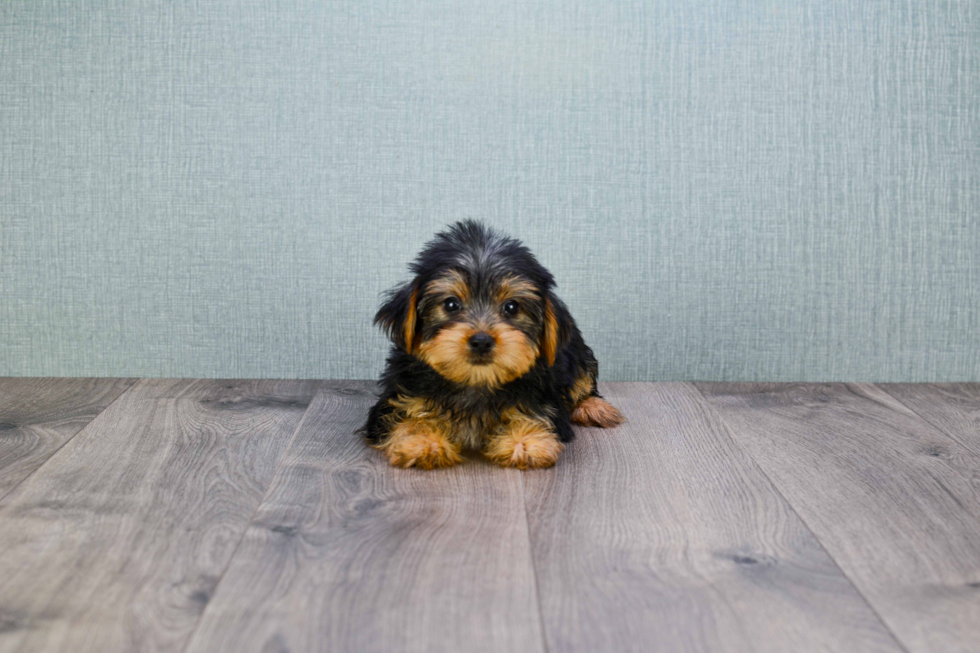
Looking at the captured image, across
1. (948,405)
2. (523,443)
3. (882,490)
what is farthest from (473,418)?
(948,405)

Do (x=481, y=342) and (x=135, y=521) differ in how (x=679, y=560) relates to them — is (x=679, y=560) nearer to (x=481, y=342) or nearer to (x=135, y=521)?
(x=481, y=342)

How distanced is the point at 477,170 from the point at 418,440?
122cm

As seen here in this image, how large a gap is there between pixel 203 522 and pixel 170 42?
186cm

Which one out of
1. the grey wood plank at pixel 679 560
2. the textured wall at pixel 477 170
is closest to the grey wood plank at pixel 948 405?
the textured wall at pixel 477 170

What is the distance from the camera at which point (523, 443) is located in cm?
222

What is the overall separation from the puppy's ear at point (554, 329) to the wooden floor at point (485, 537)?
305mm

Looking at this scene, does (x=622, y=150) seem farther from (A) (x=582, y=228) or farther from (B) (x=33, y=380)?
(B) (x=33, y=380)

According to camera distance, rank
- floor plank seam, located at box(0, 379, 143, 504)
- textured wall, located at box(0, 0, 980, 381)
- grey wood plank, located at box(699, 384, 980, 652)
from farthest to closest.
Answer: textured wall, located at box(0, 0, 980, 381) < floor plank seam, located at box(0, 379, 143, 504) < grey wood plank, located at box(699, 384, 980, 652)

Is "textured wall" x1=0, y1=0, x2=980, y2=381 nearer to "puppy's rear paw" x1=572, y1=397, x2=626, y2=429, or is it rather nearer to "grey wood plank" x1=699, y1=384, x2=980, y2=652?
"grey wood plank" x1=699, y1=384, x2=980, y2=652

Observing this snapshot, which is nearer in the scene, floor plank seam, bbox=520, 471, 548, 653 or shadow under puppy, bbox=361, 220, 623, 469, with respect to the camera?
floor plank seam, bbox=520, 471, 548, 653

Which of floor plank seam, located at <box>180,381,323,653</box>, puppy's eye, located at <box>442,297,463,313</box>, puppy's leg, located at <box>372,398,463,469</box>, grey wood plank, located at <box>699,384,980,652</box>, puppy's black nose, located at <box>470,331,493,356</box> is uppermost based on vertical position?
puppy's eye, located at <box>442,297,463,313</box>

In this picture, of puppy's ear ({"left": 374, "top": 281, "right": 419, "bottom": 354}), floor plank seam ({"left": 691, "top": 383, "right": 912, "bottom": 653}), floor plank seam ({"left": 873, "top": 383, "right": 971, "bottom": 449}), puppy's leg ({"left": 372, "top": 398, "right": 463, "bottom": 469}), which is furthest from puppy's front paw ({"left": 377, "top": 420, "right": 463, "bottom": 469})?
floor plank seam ({"left": 873, "top": 383, "right": 971, "bottom": 449})

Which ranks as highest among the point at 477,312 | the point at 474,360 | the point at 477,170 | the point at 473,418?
the point at 477,170

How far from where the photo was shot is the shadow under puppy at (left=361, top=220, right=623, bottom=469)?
7.01ft
